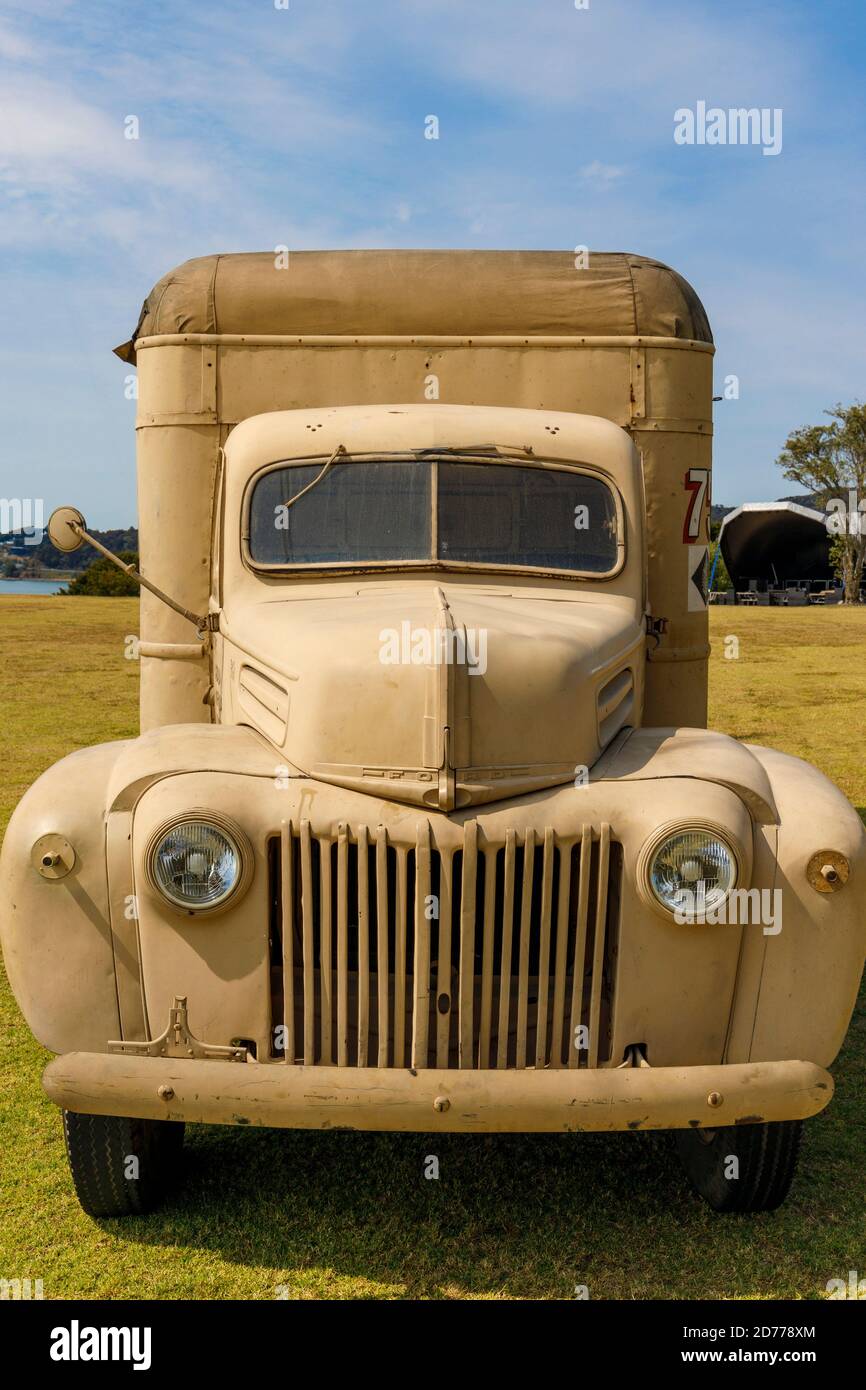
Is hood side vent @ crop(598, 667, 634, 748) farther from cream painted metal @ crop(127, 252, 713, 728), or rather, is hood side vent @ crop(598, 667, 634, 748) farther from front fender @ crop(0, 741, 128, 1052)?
front fender @ crop(0, 741, 128, 1052)

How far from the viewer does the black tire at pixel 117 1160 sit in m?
3.85

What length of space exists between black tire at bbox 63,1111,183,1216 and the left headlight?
2.24ft

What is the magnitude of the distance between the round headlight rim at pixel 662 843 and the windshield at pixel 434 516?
1557mm

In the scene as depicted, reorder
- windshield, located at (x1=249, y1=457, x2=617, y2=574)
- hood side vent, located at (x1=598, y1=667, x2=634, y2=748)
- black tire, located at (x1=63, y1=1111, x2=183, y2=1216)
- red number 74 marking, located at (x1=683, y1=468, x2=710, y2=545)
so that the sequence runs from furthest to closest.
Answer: red number 74 marking, located at (x1=683, y1=468, x2=710, y2=545) < windshield, located at (x1=249, y1=457, x2=617, y2=574) < hood side vent, located at (x1=598, y1=667, x2=634, y2=748) < black tire, located at (x1=63, y1=1111, x2=183, y2=1216)

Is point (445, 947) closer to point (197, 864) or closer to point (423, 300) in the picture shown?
point (197, 864)

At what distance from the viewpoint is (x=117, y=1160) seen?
3.88m

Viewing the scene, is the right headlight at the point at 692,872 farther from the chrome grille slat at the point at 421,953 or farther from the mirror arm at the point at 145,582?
the mirror arm at the point at 145,582

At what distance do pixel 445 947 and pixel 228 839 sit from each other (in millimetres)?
633

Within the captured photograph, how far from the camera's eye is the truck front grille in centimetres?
354

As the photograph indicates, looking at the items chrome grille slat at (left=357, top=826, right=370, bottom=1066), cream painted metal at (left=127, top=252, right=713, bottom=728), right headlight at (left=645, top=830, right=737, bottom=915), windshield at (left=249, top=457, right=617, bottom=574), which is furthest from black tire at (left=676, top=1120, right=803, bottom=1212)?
cream painted metal at (left=127, top=252, right=713, bottom=728)

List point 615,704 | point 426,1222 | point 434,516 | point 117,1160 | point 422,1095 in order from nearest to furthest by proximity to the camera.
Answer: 1. point 422,1095
2. point 117,1160
3. point 426,1222
4. point 615,704
5. point 434,516

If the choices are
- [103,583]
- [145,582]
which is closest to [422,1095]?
[145,582]

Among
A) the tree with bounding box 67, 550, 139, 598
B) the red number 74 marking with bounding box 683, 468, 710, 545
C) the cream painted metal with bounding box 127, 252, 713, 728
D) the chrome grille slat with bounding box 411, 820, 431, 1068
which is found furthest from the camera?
the tree with bounding box 67, 550, 139, 598

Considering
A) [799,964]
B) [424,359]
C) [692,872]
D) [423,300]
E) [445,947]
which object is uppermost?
[423,300]
